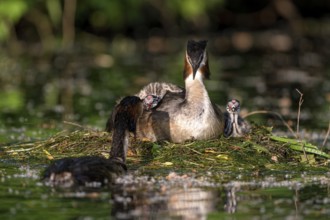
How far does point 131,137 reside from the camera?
1212 centimetres

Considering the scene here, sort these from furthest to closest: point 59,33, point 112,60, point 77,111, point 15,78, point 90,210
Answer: point 59,33, point 112,60, point 15,78, point 77,111, point 90,210

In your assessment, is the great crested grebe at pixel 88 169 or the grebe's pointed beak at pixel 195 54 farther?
Answer: the grebe's pointed beak at pixel 195 54

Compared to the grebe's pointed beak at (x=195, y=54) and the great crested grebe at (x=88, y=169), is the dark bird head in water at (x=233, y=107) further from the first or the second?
the great crested grebe at (x=88, y=169)

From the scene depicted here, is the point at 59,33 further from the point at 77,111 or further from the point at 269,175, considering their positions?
the point at 269,175

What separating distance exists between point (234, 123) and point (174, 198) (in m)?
3.82

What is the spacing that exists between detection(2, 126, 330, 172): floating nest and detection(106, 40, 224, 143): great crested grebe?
0.56 feet

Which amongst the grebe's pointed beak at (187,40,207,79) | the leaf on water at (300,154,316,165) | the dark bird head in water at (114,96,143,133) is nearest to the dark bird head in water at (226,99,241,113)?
the grebe's pointed beak at (187,40,207,79)

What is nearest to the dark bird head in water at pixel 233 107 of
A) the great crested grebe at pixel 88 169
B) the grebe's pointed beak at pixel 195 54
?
the grebe's pointed beak at pixel 195 54

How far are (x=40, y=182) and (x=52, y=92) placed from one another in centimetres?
1085

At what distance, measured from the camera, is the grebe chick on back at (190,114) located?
11844 mm

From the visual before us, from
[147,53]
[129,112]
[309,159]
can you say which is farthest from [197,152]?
[147,53]

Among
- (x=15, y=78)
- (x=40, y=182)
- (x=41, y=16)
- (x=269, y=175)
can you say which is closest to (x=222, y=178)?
(x=269, y=175)

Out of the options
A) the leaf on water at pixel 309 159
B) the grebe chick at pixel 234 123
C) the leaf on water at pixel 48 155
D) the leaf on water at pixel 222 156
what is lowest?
the leaf on water at pixel 309 159

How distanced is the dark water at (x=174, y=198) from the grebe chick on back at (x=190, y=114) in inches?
55.6
